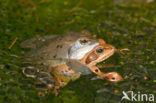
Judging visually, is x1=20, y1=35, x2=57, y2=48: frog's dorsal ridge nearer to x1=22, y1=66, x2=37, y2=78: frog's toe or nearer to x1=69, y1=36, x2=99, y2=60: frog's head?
x1=22, y1=66, x2=37, y2=78: frog's toe

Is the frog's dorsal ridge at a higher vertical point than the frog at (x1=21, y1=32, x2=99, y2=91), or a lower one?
higher

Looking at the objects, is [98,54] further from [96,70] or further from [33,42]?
[33,42]

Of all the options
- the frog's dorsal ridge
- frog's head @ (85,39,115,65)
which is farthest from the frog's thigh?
the frog's dorsal ridge

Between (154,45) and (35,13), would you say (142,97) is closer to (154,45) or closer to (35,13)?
(154,45)

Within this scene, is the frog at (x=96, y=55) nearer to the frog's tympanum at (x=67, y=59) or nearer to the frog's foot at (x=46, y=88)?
the frog's tympanum at (x=67, y=59)

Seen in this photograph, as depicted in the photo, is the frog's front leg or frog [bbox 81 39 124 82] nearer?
the frog's front leg

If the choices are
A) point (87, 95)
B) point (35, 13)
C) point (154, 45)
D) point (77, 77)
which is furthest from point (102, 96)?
point (35, 13)

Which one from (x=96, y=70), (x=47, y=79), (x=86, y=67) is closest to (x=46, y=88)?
(x=47, y=79)
